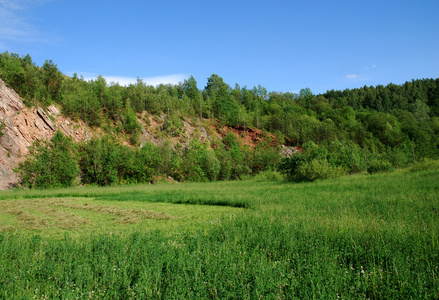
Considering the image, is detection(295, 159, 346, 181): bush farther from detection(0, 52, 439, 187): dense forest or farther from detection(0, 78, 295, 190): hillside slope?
detection(0, 78, 295, 190): hillside slope

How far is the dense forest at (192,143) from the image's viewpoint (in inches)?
1821

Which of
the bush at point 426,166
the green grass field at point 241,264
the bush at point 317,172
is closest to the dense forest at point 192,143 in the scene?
the bush at point 317,172

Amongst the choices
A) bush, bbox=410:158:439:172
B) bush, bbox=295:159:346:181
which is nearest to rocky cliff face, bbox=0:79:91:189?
bush, bbox=295:159:346:181

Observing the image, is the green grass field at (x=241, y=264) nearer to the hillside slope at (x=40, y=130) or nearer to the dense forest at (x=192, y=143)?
the dense forest at (x=192, y=143)

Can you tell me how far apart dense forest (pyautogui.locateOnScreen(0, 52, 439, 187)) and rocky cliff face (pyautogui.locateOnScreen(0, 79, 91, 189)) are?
169 cm

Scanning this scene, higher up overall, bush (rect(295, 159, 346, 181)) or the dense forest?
the dense forest

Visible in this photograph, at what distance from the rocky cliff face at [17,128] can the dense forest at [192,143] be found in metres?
1.69

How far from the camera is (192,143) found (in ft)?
228

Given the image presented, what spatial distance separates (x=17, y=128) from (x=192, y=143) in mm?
35541

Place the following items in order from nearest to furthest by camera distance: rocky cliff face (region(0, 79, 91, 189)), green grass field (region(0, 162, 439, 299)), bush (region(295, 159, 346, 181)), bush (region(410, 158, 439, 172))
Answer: green grass field (region(0, 162, 439, 299)) → bush (region(410, 158, 439, 172)) → bush (region(295, 159, 346, 181)) → rocky cliff face (region(0, 79, 91, 189))

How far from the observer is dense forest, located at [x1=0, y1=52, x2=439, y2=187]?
152ft

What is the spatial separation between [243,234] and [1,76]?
196 feet

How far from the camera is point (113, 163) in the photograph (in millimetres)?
52875

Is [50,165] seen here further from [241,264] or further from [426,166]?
[426,166]
